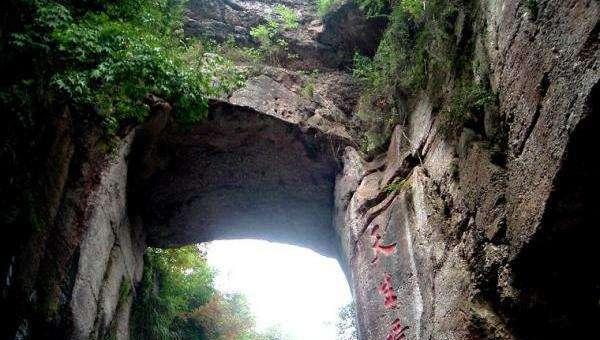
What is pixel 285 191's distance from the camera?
301 inches

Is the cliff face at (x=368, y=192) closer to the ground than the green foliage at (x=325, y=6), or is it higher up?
closer to the ground

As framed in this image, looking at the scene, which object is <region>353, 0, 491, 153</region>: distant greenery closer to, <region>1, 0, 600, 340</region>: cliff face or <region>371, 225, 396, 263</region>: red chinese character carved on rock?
<region>1, 0, 600, 340</region>: cliff face

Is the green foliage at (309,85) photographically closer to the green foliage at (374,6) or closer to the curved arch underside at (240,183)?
the curved arch underside at (240,183)

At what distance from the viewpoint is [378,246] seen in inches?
226

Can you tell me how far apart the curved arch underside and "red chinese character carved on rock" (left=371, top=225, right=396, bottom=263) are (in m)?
1.45

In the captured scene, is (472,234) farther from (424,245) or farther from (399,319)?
(399,319)

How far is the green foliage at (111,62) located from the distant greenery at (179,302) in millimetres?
3158

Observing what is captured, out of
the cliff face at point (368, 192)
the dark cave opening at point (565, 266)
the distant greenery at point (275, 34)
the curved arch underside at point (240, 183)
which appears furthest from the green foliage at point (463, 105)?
the distant greenery at point (275, 34)

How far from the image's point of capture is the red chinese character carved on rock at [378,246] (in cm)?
552

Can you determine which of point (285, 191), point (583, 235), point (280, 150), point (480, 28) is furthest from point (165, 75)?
point (583, 235)

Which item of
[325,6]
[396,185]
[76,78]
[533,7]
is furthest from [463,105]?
[325,6]

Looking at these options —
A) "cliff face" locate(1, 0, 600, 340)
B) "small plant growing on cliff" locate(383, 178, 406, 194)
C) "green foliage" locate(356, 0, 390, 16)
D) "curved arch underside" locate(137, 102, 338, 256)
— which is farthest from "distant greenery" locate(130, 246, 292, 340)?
"green foliage" locate(356, 0, 390, 16)

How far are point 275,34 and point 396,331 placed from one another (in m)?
5.07

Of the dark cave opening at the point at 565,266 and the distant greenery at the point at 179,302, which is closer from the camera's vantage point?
the dark cave opening at the point at 565,266
